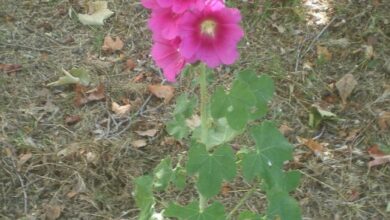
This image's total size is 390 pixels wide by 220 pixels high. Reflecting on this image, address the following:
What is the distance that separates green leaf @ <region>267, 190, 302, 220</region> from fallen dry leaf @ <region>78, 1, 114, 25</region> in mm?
1683

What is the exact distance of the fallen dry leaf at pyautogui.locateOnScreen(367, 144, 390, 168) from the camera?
240cm

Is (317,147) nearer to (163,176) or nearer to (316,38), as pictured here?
(316,38)

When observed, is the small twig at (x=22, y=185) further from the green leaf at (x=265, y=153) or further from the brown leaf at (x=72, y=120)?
the green leaf at (x=265, y=153)

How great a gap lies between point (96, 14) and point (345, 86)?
1267mm

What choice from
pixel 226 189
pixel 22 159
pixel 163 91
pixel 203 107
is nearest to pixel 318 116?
pixel 226 189

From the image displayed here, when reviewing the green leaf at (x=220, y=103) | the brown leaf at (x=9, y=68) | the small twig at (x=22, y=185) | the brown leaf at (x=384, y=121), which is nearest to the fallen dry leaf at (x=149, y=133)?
the small twig at (x=22, y=185)

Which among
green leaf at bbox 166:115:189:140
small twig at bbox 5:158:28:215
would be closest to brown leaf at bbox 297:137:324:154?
green leaf at bbox 166:115:189:140

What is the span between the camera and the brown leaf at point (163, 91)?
270 centimetres

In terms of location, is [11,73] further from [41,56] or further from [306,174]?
[306,174]

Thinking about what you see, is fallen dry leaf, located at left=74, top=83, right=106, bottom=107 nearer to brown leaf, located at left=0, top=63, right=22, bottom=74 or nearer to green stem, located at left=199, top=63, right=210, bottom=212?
brown leaf, located at left=0, top=63, right=22, bottom=74

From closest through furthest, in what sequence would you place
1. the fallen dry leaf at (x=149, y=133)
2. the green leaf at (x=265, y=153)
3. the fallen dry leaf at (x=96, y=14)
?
the green leaf at (x=265, y=153) → the fallen dry leaf at (x=149, y=133) → the fallen dry leaf at (x=96, y=14)

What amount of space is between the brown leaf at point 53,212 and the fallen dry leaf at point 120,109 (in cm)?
53

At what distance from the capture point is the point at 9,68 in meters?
2.84

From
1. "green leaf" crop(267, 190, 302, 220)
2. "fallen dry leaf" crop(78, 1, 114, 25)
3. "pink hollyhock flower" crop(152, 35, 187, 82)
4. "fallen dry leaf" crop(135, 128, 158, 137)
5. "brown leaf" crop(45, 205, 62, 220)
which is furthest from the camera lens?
"fallen dry leaf" crop(78, 1, 114, 25)
